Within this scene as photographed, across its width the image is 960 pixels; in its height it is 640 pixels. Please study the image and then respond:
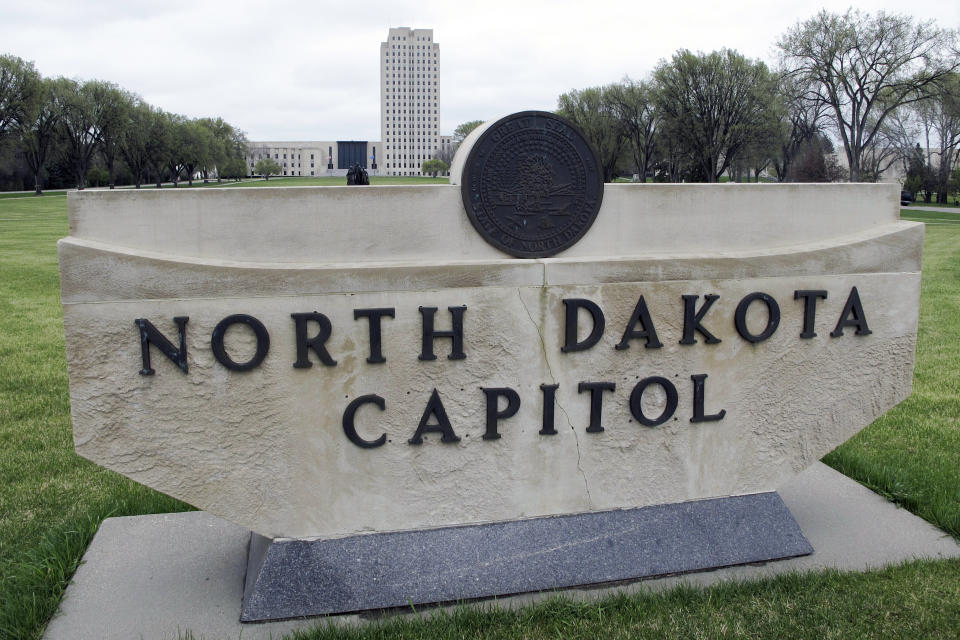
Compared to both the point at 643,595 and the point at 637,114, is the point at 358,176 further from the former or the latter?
the point at 637,114

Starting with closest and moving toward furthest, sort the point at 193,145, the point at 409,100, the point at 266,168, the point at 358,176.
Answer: the point at 358,176 < the point at 193,145 < the point at 266,168 < the point at 409,100

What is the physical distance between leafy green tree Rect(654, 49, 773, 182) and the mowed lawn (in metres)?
38.0

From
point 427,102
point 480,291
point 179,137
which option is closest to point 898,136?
point 179,137

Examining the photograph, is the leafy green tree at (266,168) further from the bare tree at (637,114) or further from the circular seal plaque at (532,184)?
the circular seal plaque at (532,184)

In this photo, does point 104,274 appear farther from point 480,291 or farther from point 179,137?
point 179,137

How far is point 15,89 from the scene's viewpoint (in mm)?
46250

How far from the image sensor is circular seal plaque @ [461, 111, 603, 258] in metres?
3.83

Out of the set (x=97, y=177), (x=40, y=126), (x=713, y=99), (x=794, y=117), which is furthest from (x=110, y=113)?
(x=794, y=117)

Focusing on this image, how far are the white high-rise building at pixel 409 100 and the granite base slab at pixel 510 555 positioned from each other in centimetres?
12700

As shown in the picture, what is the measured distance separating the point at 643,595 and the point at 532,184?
223cm

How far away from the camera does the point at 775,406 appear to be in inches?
170

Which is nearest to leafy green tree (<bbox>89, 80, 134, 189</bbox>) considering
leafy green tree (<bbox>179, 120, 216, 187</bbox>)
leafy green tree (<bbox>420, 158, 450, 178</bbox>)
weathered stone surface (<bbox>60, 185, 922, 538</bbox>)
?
leafy green tree (<bbox>179, 120, 216, 187</bbox>)

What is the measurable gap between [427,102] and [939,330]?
12972cm

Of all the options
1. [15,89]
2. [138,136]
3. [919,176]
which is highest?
[15,89]
